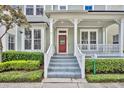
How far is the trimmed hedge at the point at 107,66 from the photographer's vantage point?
41.7 ft

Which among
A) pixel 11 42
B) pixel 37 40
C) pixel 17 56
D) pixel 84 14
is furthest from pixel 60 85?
pixel 37 40

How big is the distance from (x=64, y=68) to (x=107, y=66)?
293 centimetres

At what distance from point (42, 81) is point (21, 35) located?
→ 9043mm

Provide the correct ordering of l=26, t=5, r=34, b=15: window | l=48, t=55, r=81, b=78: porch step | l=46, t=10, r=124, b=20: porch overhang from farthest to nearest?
l=26, t=5, r=34, b=15: window < l=46, t=10, r=124, b=20: porch overhang < l=48, t=55, r=81, b=78: porch step

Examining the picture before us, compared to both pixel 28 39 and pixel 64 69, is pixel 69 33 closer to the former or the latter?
pixel 28 39

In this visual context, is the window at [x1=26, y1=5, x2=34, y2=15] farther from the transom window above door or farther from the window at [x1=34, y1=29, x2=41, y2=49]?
the window at [x1=34, y1=29, x2=41, y2=49]

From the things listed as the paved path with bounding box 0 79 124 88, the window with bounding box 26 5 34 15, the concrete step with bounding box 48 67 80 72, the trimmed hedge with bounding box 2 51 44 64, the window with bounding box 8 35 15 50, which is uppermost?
the window with bounding box 26 5 34 15

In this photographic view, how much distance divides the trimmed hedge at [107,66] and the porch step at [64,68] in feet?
2.68

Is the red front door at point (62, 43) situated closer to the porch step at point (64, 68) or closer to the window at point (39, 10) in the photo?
the window at point (39, 10)

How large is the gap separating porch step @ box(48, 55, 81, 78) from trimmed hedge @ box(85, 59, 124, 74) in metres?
0.82

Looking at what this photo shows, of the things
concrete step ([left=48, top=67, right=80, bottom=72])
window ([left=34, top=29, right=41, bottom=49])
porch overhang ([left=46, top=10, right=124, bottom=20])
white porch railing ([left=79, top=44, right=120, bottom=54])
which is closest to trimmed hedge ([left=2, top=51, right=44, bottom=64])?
concrete step ([left=48, top=67, right=80, bottom=72])

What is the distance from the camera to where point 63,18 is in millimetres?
→ 15656

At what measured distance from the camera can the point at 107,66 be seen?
12742 millimetres

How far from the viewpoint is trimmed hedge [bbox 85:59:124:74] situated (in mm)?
12719
